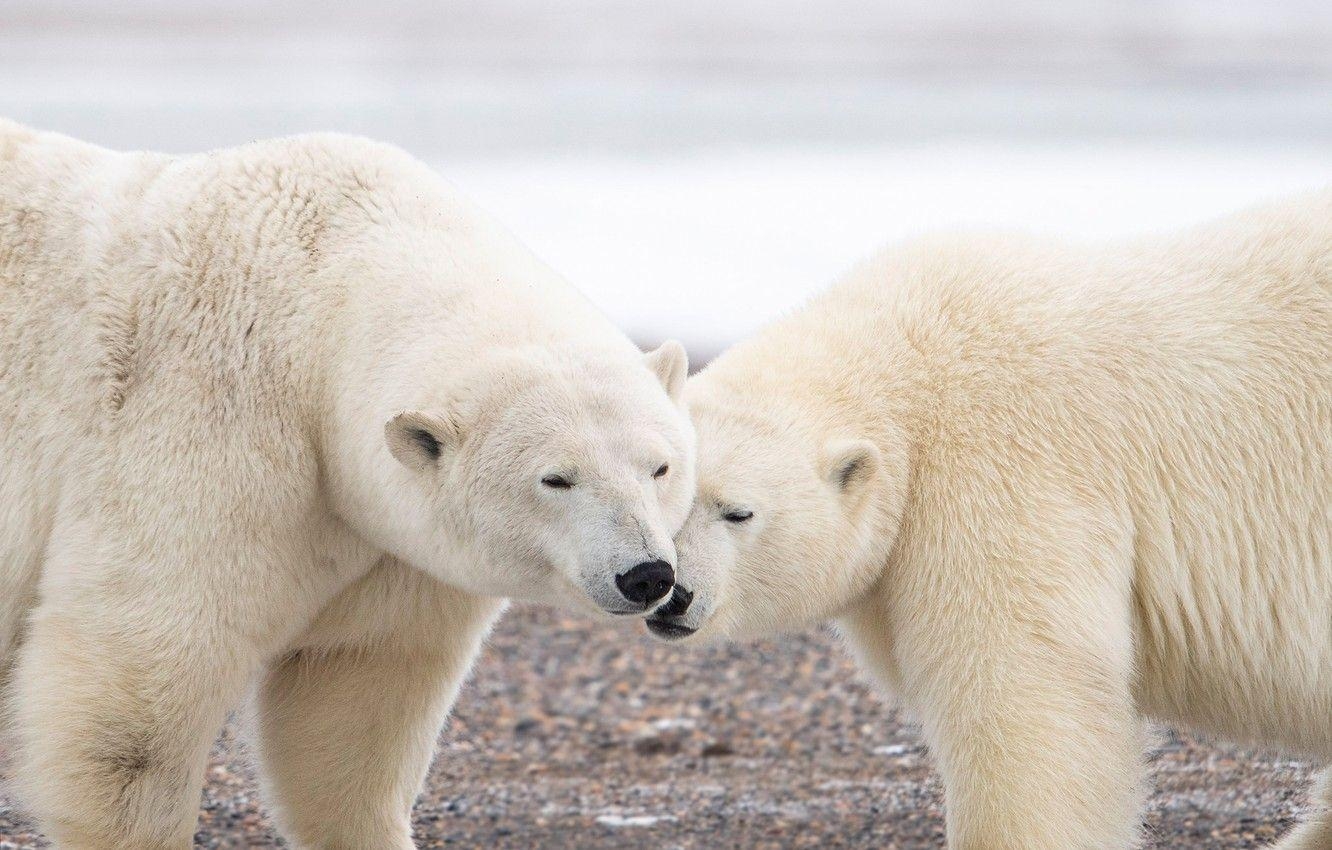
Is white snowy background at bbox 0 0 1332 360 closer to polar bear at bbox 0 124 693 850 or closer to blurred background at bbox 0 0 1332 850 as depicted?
blurred background at bbox 0 0 1332 850

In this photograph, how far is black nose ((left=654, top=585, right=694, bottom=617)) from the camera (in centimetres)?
377

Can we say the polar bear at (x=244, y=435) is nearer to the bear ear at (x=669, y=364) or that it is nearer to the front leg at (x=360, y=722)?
the bear ear at (x=669, y=364)

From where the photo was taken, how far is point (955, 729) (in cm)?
376

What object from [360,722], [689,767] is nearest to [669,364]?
[360,722]

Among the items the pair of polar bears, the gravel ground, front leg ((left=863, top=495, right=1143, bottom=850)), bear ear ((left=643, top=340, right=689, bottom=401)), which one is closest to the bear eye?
the pair of polar bears

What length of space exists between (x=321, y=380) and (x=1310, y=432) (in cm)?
222

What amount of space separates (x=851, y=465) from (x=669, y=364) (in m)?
0.50

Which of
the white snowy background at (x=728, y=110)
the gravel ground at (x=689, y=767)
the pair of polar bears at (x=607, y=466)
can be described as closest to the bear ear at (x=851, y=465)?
the pair of polar bears at (x=607, y=466)

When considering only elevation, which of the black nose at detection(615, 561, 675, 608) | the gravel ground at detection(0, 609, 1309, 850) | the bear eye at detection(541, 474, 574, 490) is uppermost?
the bear eye at detection(541, 474, 574, 490)

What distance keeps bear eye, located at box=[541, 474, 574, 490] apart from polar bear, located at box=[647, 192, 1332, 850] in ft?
1.50

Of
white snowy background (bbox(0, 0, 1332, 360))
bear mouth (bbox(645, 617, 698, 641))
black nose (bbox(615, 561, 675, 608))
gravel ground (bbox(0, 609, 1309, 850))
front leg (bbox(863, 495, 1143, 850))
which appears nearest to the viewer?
black nose (bbox(615, 561, 675, 608))

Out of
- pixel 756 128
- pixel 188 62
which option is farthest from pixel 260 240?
pixel 188 62

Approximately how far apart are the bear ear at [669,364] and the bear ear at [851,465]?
0.41 m

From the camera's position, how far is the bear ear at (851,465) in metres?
3.91
